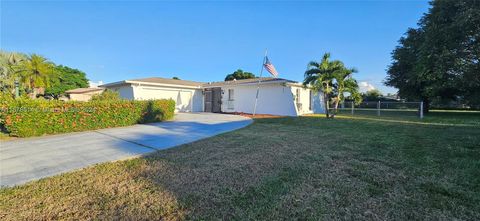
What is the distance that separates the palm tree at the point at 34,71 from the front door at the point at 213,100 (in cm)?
2022

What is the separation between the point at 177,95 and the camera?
18344 mm

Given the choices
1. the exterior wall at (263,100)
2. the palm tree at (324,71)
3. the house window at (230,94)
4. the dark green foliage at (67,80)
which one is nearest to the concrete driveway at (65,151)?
the palm tree at (324,71)

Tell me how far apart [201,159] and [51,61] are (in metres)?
31.6

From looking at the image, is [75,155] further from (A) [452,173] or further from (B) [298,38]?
(B) [298,38]

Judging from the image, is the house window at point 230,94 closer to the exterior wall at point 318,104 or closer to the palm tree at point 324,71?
the palm tree at point 324,71

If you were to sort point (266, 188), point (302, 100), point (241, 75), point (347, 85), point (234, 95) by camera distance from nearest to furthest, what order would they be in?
point (266, 188), point (347, 85), point (302, 100), point (234, 95), point (241, 75)

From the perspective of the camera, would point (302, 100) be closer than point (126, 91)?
No

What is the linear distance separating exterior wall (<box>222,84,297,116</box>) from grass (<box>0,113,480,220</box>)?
10328mm

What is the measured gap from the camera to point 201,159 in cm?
462

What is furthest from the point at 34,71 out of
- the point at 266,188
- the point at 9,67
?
the point at 266,188

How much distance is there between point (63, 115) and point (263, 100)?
11.8 meters

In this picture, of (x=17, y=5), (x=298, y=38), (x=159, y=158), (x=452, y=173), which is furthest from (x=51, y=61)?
(x=452, y=173)

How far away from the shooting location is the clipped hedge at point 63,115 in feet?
23.2

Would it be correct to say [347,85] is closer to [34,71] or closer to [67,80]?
[34,71]
